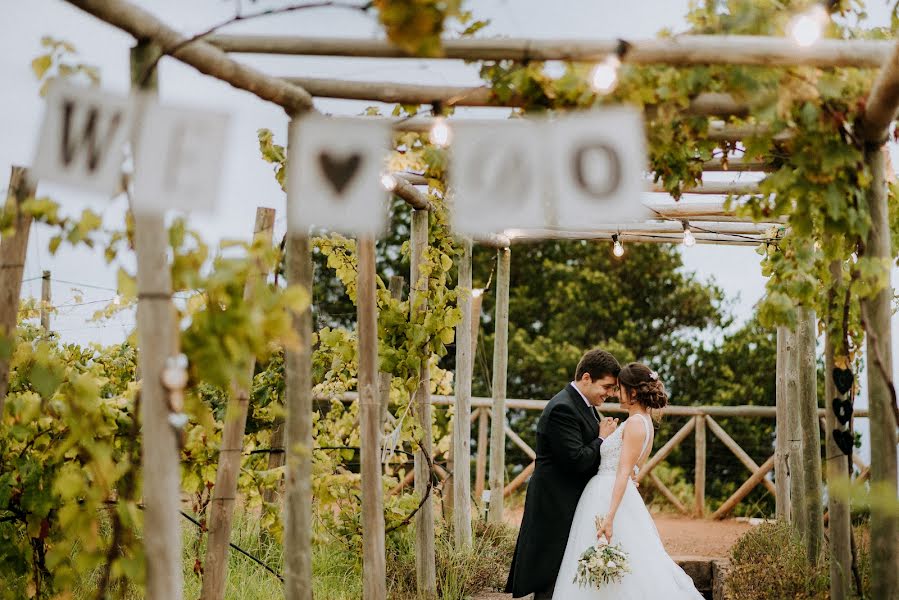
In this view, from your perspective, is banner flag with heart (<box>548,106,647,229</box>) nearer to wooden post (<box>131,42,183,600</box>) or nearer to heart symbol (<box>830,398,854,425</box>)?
wooden post (<box>131,42,183,600</box>)

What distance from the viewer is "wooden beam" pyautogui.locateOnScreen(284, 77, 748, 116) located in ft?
10.2

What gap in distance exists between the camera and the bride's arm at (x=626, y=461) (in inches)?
174

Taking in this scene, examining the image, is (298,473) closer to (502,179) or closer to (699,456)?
(502,179)

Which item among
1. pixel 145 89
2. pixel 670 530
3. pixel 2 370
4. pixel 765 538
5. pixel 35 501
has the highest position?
pixel 145 89

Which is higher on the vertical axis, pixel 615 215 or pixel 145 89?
pixel 145 89

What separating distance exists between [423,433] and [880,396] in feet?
8.08

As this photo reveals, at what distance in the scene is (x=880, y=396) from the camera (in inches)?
125

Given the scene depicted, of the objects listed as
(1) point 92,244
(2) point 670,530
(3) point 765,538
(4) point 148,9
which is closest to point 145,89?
(4) point 148,9

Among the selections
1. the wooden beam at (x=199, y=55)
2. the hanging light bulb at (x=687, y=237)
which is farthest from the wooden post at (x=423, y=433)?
the hanging light bulb at (x=687, y=237)

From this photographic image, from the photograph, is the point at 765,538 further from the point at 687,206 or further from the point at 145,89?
the point at 145,89

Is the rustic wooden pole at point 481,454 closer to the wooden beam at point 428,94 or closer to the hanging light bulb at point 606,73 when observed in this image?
the wooden beam at point 428,94

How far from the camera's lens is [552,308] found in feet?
48.3

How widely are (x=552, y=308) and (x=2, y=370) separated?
12.2 metres

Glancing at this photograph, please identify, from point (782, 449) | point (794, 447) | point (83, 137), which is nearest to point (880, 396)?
point (83, 137)
